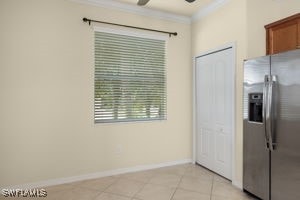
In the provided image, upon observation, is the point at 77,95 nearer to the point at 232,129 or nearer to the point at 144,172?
the point at 144,172

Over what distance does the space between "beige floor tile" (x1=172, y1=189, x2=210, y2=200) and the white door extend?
2.37 ft

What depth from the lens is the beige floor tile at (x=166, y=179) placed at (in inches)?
123

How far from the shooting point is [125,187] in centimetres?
300

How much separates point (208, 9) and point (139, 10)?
1173 millimetres

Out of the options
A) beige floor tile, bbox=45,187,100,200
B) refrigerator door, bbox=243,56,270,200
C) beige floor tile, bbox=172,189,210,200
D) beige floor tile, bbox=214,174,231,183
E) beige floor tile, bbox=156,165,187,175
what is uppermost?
refrigerator door, bbox=243,56,270,200

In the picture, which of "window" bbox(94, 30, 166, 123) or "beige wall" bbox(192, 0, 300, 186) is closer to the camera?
"beige wall" bbox(192, 0, 300, 186)

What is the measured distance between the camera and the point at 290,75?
2139 millimetres

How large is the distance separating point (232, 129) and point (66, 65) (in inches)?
103

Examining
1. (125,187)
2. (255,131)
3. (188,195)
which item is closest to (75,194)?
(125,187)

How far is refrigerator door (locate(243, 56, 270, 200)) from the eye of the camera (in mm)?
2424

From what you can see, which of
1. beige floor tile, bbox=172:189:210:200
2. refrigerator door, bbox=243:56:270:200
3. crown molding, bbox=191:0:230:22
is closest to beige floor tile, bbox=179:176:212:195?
beige floor tile, bbox=172:189:210:200

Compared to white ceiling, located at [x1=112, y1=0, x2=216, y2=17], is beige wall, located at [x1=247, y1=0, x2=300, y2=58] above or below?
below

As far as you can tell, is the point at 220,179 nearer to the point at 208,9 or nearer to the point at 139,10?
the point at 208,9

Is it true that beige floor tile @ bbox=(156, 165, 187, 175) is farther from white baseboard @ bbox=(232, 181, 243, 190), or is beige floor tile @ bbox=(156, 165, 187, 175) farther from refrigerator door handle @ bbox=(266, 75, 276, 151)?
refrigerator door handle @ bbox=(266, 75, 276, 151)
